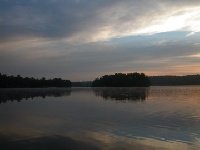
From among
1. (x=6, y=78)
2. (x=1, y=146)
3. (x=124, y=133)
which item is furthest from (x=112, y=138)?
(x=6, y=78)

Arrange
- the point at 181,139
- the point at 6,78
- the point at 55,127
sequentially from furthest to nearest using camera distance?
the point at 6,78 < the point at 55,127 < the point at 181,139

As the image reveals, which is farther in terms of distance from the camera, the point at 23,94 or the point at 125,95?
the point at 23,94

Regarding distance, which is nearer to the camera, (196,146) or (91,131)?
(196,146)

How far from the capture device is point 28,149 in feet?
51.4

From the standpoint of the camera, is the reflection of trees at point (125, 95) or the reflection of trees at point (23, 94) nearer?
the reflection of trees at point (125, 95)

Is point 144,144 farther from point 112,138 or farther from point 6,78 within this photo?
point 6,78

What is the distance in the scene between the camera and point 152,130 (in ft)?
69.9

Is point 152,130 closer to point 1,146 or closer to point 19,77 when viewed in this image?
point 1,146

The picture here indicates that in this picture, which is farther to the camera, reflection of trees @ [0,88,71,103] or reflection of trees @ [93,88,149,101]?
reflection of trees @ [0,88,71,103]

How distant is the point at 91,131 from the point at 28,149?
6.69 m

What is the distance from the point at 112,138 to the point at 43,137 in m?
4.46

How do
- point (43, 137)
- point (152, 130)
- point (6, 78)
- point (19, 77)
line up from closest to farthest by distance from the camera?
point (43, 137)
point (152, 130)
point (6, 78)
point (19, 77)

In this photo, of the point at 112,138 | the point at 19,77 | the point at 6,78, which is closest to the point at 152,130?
the point at 112,138

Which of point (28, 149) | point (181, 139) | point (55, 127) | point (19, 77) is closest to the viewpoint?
point (28, 149)
